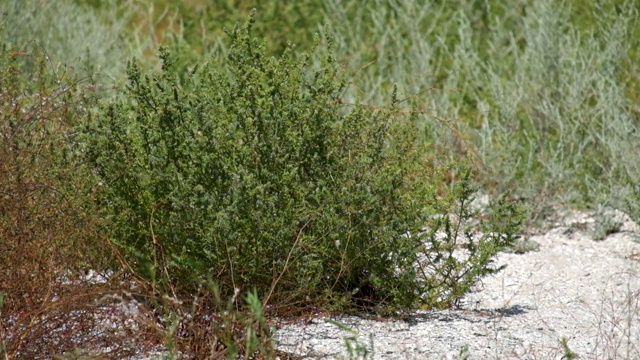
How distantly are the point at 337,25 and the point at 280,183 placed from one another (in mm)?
4637

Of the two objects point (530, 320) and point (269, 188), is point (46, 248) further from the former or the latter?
point (530, 320)

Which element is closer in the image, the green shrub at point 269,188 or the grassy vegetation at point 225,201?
the grassy vegetation at point 225,201

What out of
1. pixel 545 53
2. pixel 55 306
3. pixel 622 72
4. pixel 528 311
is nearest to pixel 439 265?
pixel 528 311

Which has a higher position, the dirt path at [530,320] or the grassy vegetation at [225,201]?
the grassy vegetation at [225,201]

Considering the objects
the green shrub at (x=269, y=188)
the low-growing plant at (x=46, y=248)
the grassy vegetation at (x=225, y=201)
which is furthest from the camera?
the green shrub at (x=269, y=188)

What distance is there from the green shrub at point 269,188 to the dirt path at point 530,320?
0.18m

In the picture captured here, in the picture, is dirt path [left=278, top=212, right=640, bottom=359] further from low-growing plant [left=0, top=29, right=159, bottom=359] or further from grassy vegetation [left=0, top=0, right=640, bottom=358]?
low-growing plant [left=0, top=29, right=159, bottom=359]

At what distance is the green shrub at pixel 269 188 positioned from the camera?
404 cm

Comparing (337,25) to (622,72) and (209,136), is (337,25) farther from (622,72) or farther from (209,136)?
(209,136)

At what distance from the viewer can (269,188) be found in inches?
165

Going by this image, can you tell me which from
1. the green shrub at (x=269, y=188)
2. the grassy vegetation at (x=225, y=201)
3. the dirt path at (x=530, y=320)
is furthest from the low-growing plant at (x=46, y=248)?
the dirt path at (x=530, y=320)

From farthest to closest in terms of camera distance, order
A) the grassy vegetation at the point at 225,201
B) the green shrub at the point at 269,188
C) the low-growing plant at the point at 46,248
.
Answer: the green shrub at the point at 269,188 < the grassy vegetation at the point at 225,201 < the low-growing plant at the point at 46,248

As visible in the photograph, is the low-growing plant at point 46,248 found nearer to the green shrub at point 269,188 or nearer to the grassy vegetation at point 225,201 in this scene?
the grassy vegetation at point 225,201

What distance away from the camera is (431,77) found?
7547mm
